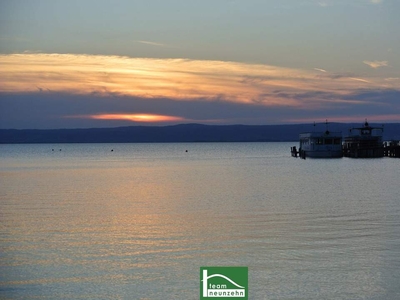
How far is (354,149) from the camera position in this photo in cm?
11662

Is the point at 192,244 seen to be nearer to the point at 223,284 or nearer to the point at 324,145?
the point at 223,284

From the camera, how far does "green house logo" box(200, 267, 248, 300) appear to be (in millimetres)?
18453

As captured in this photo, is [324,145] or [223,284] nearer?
[223,284]

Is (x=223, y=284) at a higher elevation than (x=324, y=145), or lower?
lower

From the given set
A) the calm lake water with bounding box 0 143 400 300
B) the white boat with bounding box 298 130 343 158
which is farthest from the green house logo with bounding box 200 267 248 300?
the white boat with bounding box 298 130 343 158

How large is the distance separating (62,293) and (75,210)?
66.4 feet

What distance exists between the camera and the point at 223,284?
1933 cm

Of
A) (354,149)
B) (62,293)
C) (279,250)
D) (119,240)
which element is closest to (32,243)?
(119,240)

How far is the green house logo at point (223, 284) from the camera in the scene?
1845 cm

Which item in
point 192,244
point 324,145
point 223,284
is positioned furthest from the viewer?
point 324,145

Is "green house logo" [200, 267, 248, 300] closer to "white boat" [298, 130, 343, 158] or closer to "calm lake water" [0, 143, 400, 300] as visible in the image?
"calm lake water" [0, 143, 400, 300]

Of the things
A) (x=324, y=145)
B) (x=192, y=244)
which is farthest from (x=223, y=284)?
(x=324, y=145)

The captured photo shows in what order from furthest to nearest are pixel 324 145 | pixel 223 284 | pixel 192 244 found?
1. pixel 324 145
2. pixel 192 244
3. pixel 223 284

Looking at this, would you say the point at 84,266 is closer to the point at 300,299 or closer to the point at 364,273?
the point at 300,299
